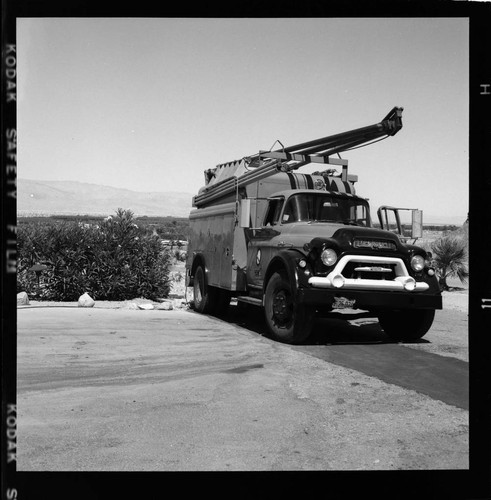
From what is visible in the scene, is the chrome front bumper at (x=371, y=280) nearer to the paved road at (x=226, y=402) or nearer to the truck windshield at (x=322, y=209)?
the paved road at (x=226, y=402)

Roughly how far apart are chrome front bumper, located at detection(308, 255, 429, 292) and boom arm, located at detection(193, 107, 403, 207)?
151 cm

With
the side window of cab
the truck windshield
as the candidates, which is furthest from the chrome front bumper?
the side window of cab

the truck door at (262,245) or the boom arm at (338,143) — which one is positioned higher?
the boom arm at (338,143)

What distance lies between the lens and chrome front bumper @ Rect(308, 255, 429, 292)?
752cm

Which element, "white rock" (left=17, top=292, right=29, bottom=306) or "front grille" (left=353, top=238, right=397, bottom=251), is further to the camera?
"white rock" (left=17, top=292, right=29, bottom=306)

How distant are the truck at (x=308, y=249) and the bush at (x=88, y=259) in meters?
1.43

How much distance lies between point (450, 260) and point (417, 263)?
6.13m

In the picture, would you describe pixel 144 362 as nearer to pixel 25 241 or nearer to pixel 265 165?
pixel 265 165

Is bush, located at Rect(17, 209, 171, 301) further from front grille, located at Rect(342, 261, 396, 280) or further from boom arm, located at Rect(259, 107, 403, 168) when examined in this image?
front grille, located at Rect(342, 261, 396, 280)

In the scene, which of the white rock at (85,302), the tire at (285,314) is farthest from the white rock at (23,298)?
the tire at (285,314)

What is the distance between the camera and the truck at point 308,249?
25.0ft

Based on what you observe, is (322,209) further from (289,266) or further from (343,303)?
(343,303)

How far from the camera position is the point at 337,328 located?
910cm
